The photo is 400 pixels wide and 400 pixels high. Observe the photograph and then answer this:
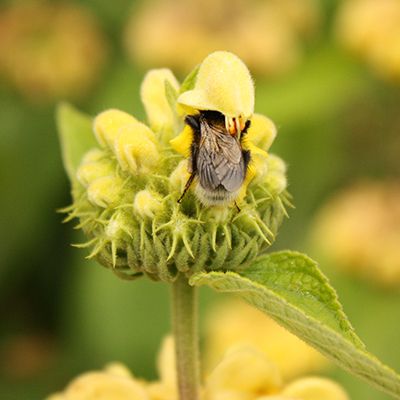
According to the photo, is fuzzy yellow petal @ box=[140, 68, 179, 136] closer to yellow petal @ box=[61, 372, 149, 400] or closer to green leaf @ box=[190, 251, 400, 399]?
green leaf @ box=[190, 251, 400, 399]

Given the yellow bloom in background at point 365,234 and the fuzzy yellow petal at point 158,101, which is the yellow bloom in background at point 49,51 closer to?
the yellow bloom in background at point 365,234

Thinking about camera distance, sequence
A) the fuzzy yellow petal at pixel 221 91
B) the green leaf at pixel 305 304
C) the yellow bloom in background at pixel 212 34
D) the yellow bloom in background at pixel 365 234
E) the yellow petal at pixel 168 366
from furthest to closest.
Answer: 1. the yellow bloom in background at pixel 212 34
2. the yellow bloom in background at pixel 365 234
3. the yellow petal at pixel 168 366
4. the fuzzy yellow petal at pixel 221 91
5. the green leaf at pixel 305 304

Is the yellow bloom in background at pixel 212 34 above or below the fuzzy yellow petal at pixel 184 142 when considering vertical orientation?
above

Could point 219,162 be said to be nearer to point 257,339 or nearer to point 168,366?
point 168,366

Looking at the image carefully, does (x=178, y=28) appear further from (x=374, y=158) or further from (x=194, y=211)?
(x=194, y=211)

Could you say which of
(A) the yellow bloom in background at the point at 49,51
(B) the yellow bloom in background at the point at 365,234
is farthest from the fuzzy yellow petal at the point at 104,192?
(A) the yellow bloom in background at the point at 49,51

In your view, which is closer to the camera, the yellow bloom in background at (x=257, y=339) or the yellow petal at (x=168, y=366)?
Result: the yellow petal at (x=168, y=366)
